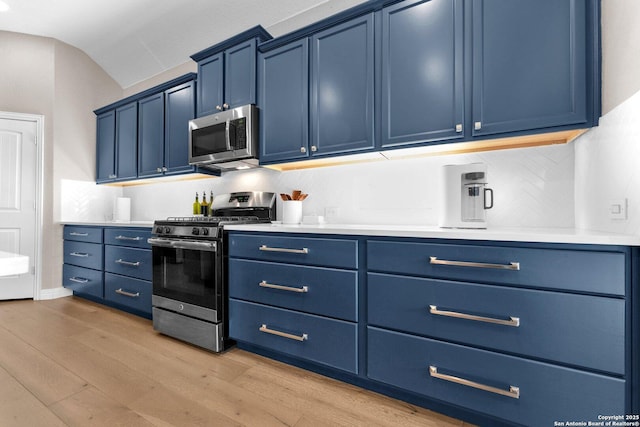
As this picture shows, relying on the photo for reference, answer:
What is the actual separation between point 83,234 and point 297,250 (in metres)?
3.03

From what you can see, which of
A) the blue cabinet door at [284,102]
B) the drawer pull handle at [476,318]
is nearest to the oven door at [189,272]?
the blue cabinet door at [284,102]

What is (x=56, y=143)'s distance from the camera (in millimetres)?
3699

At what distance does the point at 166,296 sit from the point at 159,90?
88.0 inches

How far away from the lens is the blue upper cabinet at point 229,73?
8.33ft

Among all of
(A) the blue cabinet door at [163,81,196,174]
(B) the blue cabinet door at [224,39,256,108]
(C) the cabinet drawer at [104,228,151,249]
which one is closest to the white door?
(C) the cabinet drawer at [104,228,151,249]

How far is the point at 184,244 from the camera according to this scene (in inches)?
92.4

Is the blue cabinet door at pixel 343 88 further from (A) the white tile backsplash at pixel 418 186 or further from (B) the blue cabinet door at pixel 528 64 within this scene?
(B) the blue cabinet door at pixel 528 64

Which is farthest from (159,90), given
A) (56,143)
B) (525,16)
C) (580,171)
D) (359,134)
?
(580,171)

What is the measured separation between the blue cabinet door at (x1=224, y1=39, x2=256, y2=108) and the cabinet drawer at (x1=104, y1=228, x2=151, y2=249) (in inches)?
58.3

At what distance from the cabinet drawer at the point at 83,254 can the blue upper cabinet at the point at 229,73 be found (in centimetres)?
193

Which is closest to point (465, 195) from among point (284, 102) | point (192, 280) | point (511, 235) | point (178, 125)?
point (511, 235)

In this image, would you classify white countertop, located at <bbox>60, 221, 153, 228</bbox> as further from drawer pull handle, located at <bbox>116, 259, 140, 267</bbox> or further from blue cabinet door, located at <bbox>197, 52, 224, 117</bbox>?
blue cabinet door, located at <bbox>197, 52, 224, 117</bbox>

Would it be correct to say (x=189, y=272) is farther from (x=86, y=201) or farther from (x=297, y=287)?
(x=86, y=201)

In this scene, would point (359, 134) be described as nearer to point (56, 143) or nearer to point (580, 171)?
point (580, 171)
